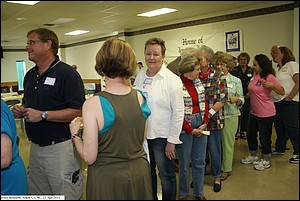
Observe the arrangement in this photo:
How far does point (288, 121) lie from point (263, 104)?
0.20 m

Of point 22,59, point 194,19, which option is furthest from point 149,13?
point 22,59

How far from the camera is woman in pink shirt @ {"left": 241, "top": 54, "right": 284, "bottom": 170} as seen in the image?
1.07 metres

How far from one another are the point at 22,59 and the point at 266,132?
4.23 feet

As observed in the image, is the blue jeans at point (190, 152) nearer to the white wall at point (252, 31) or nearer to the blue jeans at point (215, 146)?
the blue jeans at point (215, 146)

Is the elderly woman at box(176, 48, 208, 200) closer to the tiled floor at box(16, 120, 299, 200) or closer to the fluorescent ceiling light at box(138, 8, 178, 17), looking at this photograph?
the tiled floor at box(16, 120, 299, 200)

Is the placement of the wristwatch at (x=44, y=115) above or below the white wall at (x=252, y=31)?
below

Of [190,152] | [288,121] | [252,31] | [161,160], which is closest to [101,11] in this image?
[252,31]

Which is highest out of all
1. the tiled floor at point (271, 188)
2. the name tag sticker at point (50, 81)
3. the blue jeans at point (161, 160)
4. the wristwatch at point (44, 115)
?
the name tag sticker at point (50, 81)

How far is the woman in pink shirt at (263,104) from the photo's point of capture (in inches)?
42.3

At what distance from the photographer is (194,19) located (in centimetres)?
104

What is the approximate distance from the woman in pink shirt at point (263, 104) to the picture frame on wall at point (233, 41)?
109 mm

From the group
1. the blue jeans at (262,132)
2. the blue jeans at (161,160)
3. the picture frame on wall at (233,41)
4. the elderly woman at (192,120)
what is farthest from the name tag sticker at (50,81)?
the blue jeans at (262,132)

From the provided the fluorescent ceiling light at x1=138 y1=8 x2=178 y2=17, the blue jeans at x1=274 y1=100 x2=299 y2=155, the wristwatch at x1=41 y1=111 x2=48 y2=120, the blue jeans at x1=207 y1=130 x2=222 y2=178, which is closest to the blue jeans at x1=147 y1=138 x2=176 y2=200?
the blue jeans at x1=207 y1=130 x2=222 y2=178

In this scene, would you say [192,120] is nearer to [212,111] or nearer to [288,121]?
[212,111]
